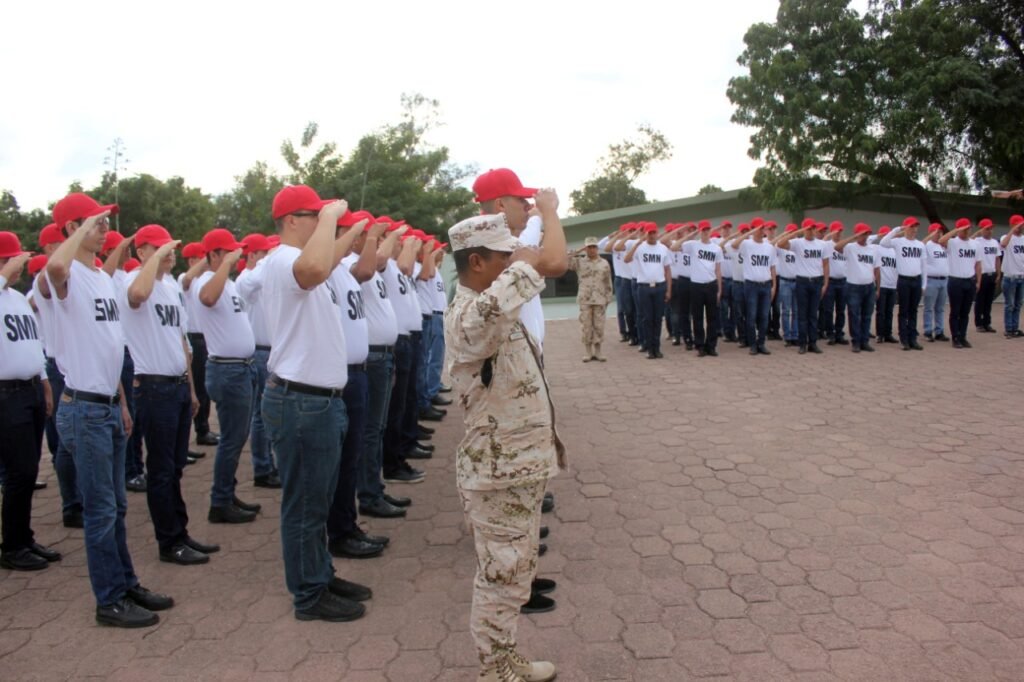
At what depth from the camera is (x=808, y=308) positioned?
11.6 metres

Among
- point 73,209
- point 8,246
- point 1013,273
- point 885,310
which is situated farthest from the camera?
point 1013,273

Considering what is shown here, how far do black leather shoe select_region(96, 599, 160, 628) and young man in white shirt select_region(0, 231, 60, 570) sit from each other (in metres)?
1.14

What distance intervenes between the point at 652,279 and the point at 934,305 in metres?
5.03

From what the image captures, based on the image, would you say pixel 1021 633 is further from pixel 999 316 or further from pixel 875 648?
pixel 999 316

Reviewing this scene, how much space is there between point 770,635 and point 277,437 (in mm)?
2491

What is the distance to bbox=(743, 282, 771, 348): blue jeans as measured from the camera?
11577 millimetres

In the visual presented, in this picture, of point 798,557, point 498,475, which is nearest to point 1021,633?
point 798,557

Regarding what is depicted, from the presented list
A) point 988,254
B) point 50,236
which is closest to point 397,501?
point 50,236

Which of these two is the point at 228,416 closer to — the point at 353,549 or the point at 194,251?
the point at 353,549

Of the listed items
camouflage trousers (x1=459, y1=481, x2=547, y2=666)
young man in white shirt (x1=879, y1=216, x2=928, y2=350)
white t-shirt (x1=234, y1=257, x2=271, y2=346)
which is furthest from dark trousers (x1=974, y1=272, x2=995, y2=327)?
camouflage trousers (x1=459, y1=481, x2=547, y2=666)

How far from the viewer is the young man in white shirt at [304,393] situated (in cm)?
349

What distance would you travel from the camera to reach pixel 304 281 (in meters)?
3.29

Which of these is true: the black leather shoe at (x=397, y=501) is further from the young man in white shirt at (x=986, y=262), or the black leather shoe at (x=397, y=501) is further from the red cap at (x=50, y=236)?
the young man in white shirt at (x=986, y=262)

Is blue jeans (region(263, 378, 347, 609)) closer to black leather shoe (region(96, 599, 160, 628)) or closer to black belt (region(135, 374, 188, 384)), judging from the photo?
black leather shoe (region(96, 599, 160, 628))
